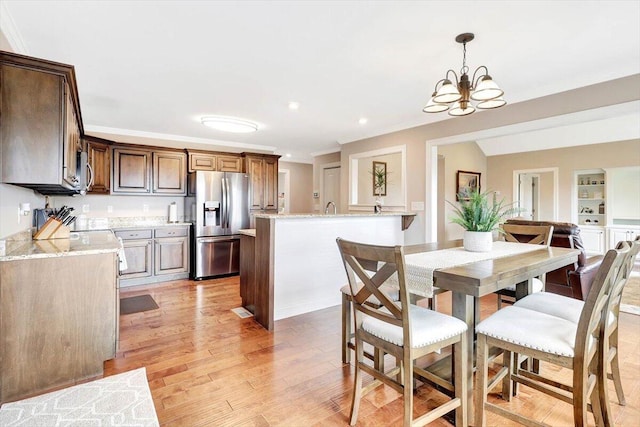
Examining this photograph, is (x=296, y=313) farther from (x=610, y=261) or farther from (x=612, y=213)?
(x=612, y=213)

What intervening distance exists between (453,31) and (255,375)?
9.22 feet

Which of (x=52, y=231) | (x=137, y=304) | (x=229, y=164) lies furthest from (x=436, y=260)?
(x=229, y=164)

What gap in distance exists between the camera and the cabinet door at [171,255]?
4824 millimetres

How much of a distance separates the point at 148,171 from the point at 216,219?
1.30 meters

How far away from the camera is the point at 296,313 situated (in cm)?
340

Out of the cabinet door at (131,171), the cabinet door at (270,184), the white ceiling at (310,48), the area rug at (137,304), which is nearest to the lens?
the white ceiling at (310,48)

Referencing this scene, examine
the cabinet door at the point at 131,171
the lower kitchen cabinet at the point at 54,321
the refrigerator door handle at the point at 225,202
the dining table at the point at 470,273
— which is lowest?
the lower kitchen cabinet at the point at 54,321

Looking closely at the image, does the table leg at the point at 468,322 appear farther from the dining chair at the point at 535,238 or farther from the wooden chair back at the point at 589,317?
the dining chair at the point at 535,238

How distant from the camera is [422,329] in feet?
5.03

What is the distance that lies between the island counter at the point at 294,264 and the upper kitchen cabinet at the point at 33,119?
1625 mm

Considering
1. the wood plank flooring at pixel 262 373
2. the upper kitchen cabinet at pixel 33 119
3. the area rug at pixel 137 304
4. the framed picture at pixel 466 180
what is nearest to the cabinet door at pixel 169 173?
the area rug at pixel 137 304

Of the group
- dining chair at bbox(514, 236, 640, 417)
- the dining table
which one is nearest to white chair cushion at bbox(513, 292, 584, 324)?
dining chair at bbox(514, 236, 640, 417)

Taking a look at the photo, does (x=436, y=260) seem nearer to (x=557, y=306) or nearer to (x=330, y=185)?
(x=557, y=306)

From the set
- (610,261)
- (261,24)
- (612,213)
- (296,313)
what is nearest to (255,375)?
(296,313)
